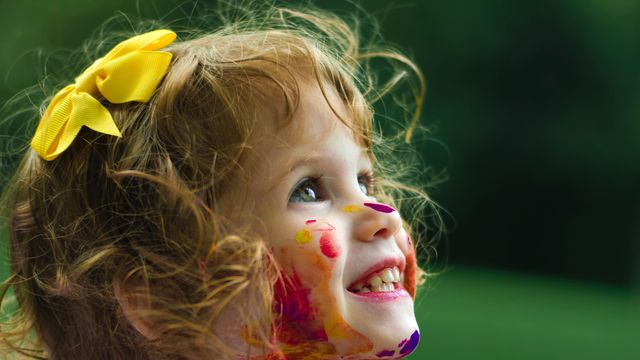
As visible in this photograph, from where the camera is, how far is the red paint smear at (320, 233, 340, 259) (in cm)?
160

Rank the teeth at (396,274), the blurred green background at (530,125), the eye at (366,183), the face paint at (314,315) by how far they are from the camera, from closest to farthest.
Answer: the face paint at (314,315)
the teeth at (396,274)
the eye at (366,183)
the blurred green background at (530,125)

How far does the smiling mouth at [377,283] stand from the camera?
65.0 inches

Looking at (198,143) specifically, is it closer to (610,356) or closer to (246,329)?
(246,329)

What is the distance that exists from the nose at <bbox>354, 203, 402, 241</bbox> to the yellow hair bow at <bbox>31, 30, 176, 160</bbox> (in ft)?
1.64

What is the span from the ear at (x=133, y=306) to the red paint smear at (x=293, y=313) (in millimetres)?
261

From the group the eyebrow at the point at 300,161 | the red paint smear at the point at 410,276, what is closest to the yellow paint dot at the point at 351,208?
the eyebrow at the point at 300,161

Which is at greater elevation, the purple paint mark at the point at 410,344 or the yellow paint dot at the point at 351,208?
the yellow paint dot at the point at 351,208

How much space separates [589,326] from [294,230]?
4361 mm

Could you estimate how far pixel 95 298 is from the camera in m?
1.74

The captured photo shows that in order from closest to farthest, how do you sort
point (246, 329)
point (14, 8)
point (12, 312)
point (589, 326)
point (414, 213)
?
point (246, 329)
point (12, 312)
point (414, 213)
point (589, 326)
point (14, 8)

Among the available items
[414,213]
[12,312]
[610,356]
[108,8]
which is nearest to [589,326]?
[610,356]

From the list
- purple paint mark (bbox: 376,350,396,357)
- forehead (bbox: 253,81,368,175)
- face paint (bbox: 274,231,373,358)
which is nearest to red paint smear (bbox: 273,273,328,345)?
face paint (bbox: 274,231,373,358)

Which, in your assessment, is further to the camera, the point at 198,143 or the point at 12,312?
the point at 12,312

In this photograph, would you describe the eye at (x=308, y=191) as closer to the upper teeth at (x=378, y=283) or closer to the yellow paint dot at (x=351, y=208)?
the yellow paint dot at (x=351, y=208)
